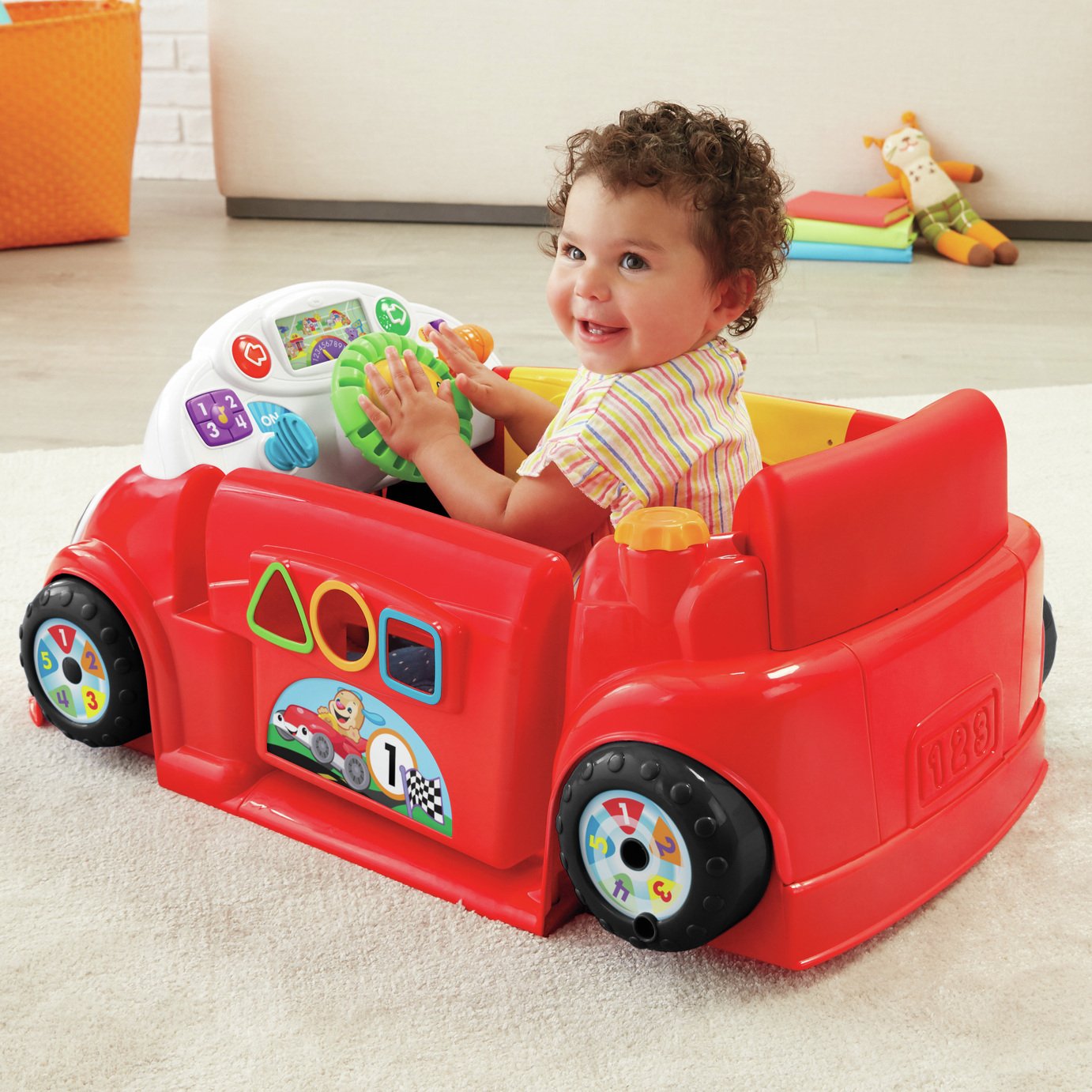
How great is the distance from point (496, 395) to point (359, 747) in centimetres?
29

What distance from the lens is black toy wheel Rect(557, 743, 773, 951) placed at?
0.70m

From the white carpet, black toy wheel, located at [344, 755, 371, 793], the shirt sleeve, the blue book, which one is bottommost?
the white carpet

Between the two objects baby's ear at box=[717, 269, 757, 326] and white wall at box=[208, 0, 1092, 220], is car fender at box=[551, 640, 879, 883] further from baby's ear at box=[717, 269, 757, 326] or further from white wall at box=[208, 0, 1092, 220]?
white wall at box=[208, 0, 1092, 220]

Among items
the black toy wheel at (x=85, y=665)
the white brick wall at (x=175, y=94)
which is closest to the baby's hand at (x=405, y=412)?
the black toy wheel at (x=85, y=665)

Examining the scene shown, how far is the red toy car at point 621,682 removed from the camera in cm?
71

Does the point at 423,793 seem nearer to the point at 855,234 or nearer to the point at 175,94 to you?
the point at 855,234

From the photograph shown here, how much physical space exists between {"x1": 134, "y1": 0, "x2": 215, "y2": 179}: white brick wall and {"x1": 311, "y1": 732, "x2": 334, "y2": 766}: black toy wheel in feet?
7.01

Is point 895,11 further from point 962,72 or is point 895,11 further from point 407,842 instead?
point 407,842

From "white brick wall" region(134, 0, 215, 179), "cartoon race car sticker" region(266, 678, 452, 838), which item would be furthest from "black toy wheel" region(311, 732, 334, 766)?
"white brick wall" region(134, 0, 215, 179)

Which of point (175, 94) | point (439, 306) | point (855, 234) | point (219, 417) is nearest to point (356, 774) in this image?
point (219, 417)

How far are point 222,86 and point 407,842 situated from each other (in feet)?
6.20

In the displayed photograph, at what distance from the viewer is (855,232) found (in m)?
2.31

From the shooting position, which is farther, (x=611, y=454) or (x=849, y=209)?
(x=849, y=209)

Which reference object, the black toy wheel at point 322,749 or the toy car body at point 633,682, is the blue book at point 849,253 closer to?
the toy car body at point 633,682
